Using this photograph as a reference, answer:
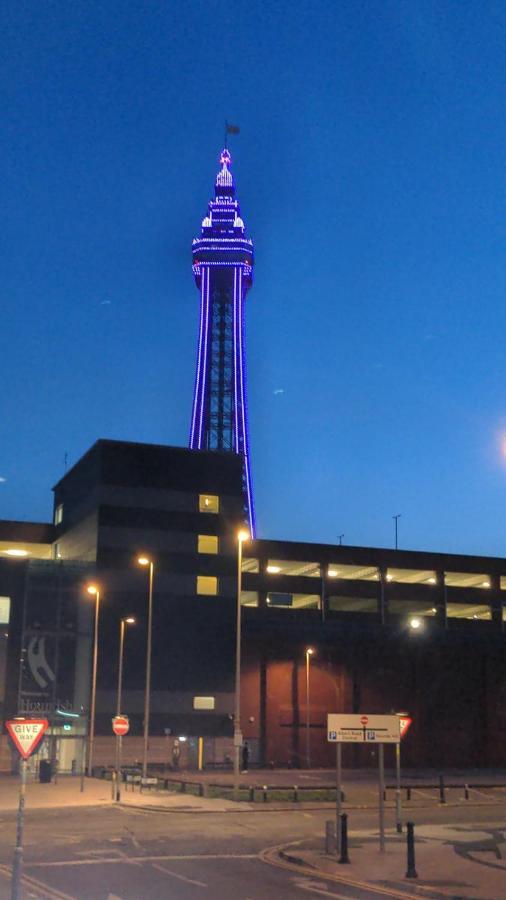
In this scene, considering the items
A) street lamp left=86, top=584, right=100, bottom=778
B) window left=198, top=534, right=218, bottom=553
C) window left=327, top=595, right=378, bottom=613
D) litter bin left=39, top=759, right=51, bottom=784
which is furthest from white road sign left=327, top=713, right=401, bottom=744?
window left=327, top=595, right=378, bottom=613

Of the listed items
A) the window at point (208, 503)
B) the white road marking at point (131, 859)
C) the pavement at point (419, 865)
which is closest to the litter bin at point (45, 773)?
the window at point (208, 503)

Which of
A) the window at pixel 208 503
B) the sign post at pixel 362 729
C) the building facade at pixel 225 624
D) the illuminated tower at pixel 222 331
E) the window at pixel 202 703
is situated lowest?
the sign post at pixel 362 729

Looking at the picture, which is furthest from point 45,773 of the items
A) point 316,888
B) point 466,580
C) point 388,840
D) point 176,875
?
point 466,580

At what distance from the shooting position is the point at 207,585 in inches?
2803

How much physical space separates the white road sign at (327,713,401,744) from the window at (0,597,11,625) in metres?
44.5

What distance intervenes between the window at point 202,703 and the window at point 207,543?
1076 centimetres

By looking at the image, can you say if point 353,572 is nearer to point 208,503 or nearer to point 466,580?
point 466,580

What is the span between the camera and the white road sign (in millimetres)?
24406

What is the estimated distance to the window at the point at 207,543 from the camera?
71.4 m

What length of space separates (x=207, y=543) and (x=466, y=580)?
2777 cm

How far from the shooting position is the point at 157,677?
67.6 m

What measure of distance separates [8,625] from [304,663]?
2432 cm

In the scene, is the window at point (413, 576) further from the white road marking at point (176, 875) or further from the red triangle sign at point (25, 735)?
the red triangle sign at point (25, 735)

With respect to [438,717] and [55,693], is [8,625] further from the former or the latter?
[438,717]
